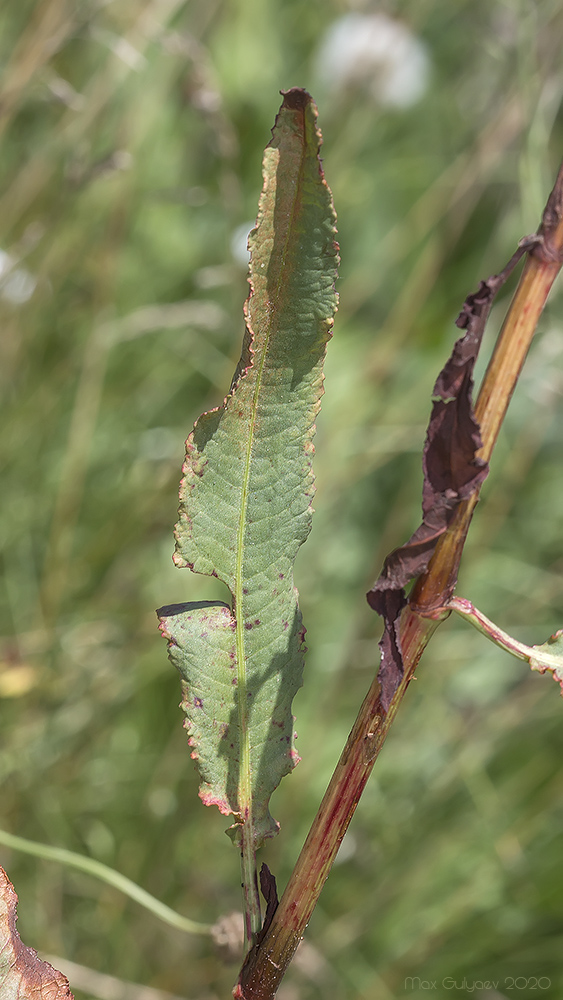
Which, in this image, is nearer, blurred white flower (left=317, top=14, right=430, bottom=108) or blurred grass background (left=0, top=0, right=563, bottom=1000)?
blurred grass background (left=0, top=0, right=563, bottom=1000)

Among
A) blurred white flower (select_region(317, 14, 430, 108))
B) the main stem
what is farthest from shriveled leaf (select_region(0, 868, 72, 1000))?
blurred white flower (select_region(317, 14, 430, 108))

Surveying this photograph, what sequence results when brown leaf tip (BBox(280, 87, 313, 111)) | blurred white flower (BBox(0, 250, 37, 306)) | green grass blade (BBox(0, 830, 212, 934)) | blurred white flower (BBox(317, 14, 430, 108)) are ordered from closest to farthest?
brown leaf tip (BBox(280, 87, 313, 111)) < green grass blade (BBox(0, 830, 212, 934)) < blurred white flower (BBox(0, 250, 37, 306)) < blurred white flower (BBox(317, 14, 430, 108))

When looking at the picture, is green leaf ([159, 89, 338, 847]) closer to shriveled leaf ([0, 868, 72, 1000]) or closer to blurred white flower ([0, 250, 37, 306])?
shriveled leaf ([0, 868, 72, 1000])

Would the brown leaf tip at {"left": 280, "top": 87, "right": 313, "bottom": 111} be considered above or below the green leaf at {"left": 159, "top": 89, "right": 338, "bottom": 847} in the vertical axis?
above

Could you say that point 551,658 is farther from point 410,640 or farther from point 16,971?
point 16,971

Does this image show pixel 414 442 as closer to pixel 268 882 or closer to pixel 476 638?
pixel 476 638

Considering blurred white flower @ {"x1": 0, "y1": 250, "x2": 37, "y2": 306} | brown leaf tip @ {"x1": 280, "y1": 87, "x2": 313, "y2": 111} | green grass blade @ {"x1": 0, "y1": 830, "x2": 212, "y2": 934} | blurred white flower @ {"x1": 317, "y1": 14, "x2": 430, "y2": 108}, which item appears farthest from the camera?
blurred white flower @ {"x1": 317, "y1": 14, "x2": 430, "y2": 108}

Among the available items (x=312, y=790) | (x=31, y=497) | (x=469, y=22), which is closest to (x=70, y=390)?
(x=31, y=497)
